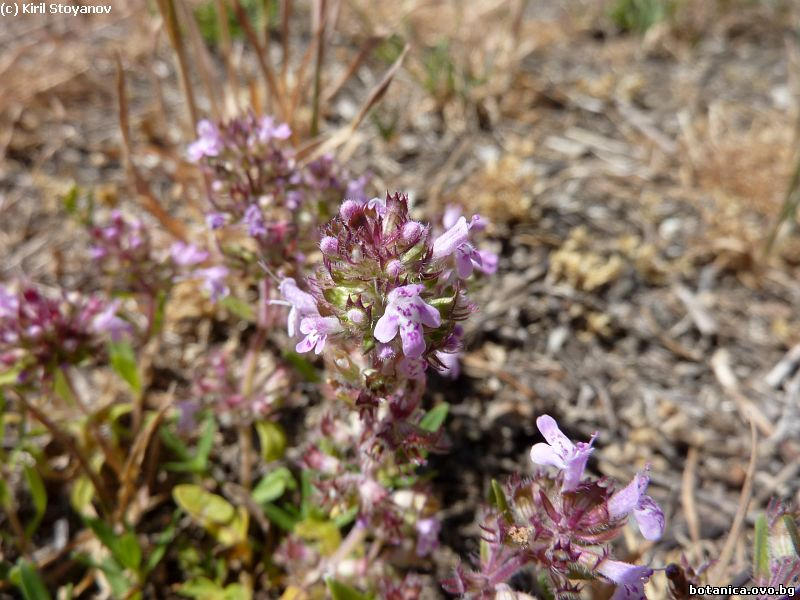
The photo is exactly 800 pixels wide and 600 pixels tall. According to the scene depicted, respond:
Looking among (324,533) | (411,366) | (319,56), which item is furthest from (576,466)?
(319,56)

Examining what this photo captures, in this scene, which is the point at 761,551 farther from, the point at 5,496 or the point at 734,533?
the point at 5,496

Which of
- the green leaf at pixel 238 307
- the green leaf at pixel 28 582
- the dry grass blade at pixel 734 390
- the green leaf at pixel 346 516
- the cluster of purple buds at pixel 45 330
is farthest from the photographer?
the dry grass blade at pixel 734 390

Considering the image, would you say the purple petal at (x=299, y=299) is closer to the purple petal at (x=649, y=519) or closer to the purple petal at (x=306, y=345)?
the purple petal at (x=306, y=345)

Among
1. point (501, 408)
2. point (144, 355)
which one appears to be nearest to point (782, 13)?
point (501, 408)

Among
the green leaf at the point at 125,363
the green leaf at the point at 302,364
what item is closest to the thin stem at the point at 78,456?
the green leaf at the point at 125,363

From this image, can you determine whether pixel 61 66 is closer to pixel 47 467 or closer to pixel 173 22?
pixel 173 22
